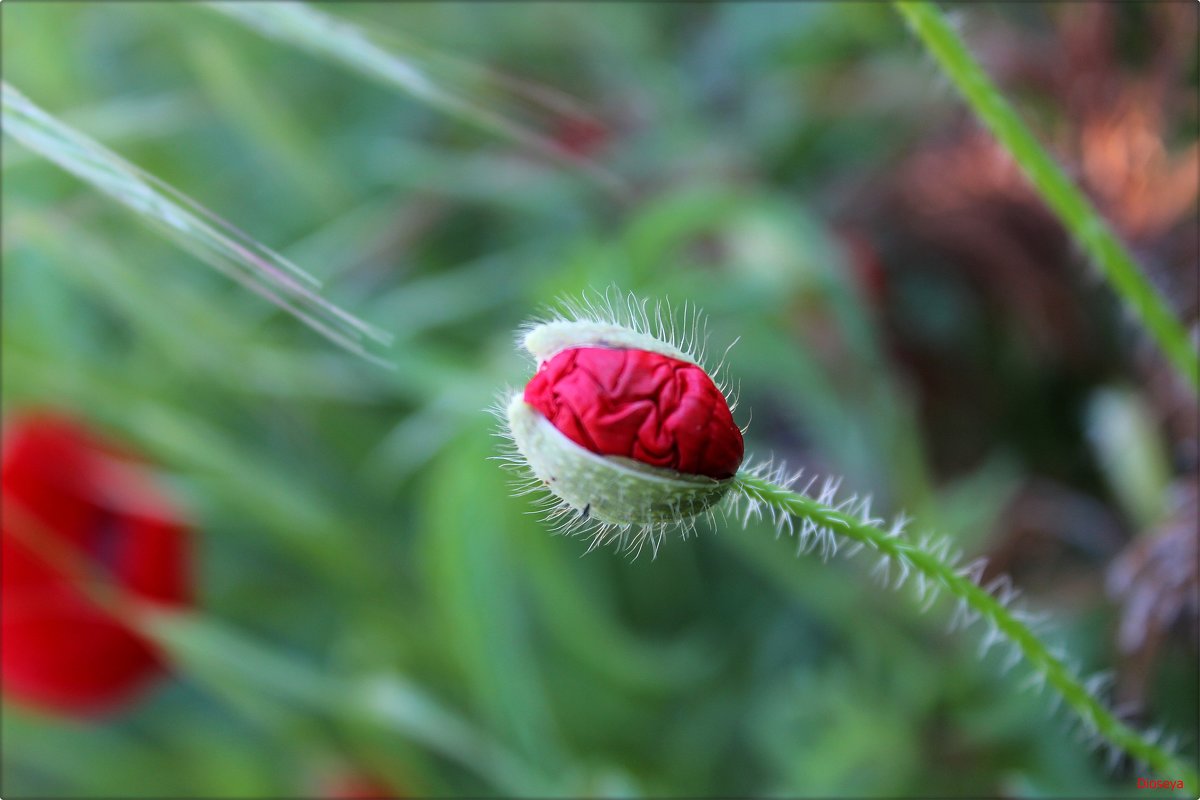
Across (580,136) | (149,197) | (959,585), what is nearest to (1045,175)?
(959,585)

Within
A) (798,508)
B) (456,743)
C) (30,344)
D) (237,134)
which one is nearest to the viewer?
(798,508)

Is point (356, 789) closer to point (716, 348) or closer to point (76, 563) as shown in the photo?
point (76, 563)

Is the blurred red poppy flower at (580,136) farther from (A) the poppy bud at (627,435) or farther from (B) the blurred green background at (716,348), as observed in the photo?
(A) the poppy bud at (627,435)

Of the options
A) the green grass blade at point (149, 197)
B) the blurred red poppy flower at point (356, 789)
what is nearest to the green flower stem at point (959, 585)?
the green grass blade at point (149, 197)

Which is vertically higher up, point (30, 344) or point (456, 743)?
point (30, 344)

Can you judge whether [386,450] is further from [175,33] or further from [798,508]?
[798,508]

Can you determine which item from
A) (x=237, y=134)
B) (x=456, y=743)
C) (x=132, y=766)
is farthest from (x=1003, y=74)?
(x=132, y=766)
